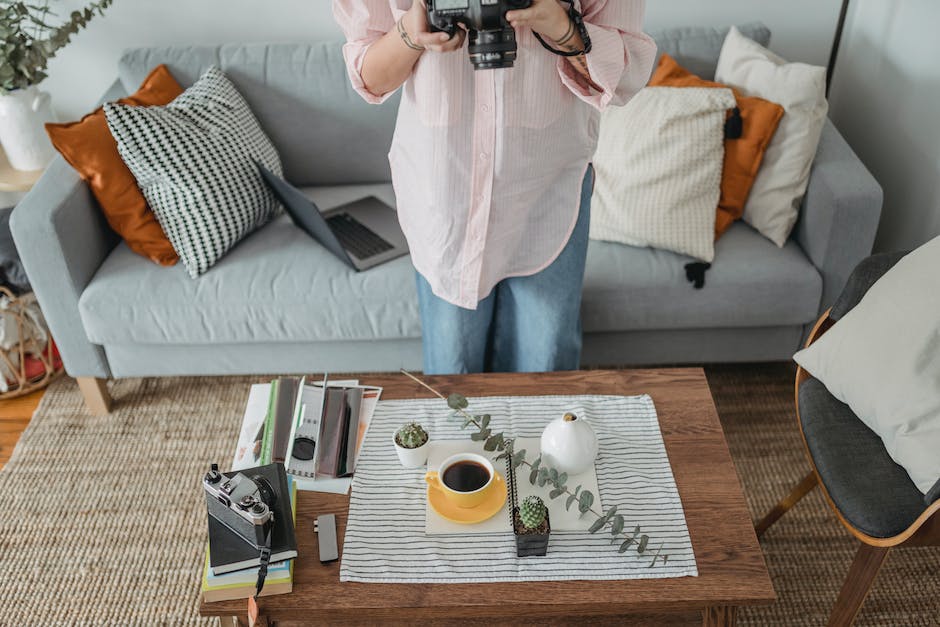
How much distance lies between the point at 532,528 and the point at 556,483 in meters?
0.09

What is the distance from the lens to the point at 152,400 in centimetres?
212

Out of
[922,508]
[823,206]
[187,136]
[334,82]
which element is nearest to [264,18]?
[334,82]

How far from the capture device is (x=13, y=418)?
210 cm

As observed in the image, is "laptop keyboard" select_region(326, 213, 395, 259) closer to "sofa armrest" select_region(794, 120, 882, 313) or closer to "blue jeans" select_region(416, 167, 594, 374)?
"blue jeans" select_region(416, 167, 594, 374)

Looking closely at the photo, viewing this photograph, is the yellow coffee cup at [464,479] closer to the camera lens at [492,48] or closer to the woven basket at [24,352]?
the camera lens at [492,48]

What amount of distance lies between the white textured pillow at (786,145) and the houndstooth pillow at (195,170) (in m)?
1.22

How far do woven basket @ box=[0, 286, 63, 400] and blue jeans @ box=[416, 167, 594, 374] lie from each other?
1.17 metres

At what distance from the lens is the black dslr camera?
39.4 inches

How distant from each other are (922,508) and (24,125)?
2.17m

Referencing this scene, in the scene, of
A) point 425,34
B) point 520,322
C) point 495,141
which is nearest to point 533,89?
point 495,141

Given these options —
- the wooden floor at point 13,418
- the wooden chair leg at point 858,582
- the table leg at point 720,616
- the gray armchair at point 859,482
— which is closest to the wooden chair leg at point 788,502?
the gray armchair at point 859,482

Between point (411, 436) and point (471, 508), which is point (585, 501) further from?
point (411, 436)

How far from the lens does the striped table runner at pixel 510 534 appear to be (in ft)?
3.83

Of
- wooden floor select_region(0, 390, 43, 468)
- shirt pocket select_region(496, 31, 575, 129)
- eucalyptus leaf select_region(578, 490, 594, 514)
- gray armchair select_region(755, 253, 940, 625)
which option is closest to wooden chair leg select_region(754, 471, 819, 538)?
gray armchair select_region(755, 253, 940, 625)
